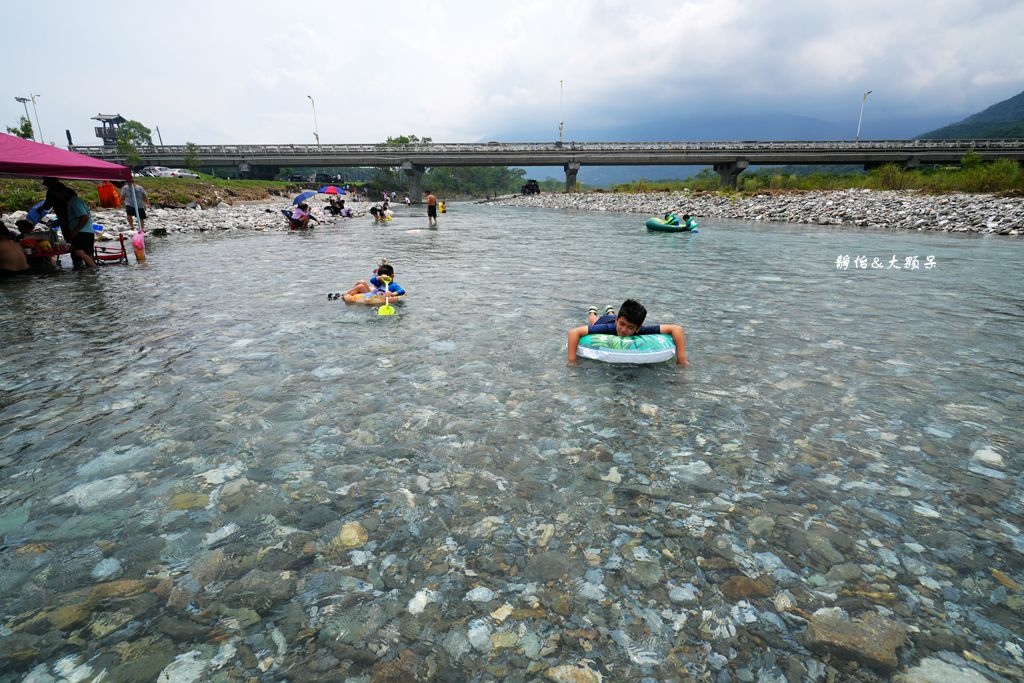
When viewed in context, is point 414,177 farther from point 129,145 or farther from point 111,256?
point 111,256

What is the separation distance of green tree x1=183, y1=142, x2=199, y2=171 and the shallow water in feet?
291

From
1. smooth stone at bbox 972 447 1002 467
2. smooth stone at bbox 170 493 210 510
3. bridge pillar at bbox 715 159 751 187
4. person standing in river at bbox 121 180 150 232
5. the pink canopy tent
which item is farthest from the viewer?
bridge pillar at bbox 715 159 751 187

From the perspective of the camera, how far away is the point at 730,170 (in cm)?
7294

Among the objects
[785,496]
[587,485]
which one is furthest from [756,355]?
[587,485]

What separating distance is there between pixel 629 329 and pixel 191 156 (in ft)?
322

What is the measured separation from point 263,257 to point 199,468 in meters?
16.7

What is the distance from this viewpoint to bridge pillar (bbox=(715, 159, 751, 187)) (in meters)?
71.3

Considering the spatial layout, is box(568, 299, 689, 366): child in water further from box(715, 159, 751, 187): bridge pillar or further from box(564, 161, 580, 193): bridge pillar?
box(564, 161, 580, 193): bridge pillar

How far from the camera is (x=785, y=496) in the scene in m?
4.62

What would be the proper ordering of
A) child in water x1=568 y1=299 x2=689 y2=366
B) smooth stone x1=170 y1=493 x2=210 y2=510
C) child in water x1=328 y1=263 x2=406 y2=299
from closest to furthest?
1. smooth stone x1=170 y1=493 x2=210 y2=510
2. child in water x1=568 y1=299 x2=689 y2=366
3. child in water x1=328 y1=263 x2=406 y2=299

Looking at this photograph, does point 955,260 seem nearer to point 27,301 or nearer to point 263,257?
→ point 263,257

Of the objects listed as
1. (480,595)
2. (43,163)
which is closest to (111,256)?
(43,163)

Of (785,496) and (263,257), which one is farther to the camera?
(263,257)

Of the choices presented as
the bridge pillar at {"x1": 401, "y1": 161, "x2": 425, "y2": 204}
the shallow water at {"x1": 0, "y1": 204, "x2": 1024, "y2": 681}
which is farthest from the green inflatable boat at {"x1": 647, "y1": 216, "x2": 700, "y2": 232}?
the bridge pillar at {"x1": 401, "y1": 161, "x2": 425, "y2": 204}
